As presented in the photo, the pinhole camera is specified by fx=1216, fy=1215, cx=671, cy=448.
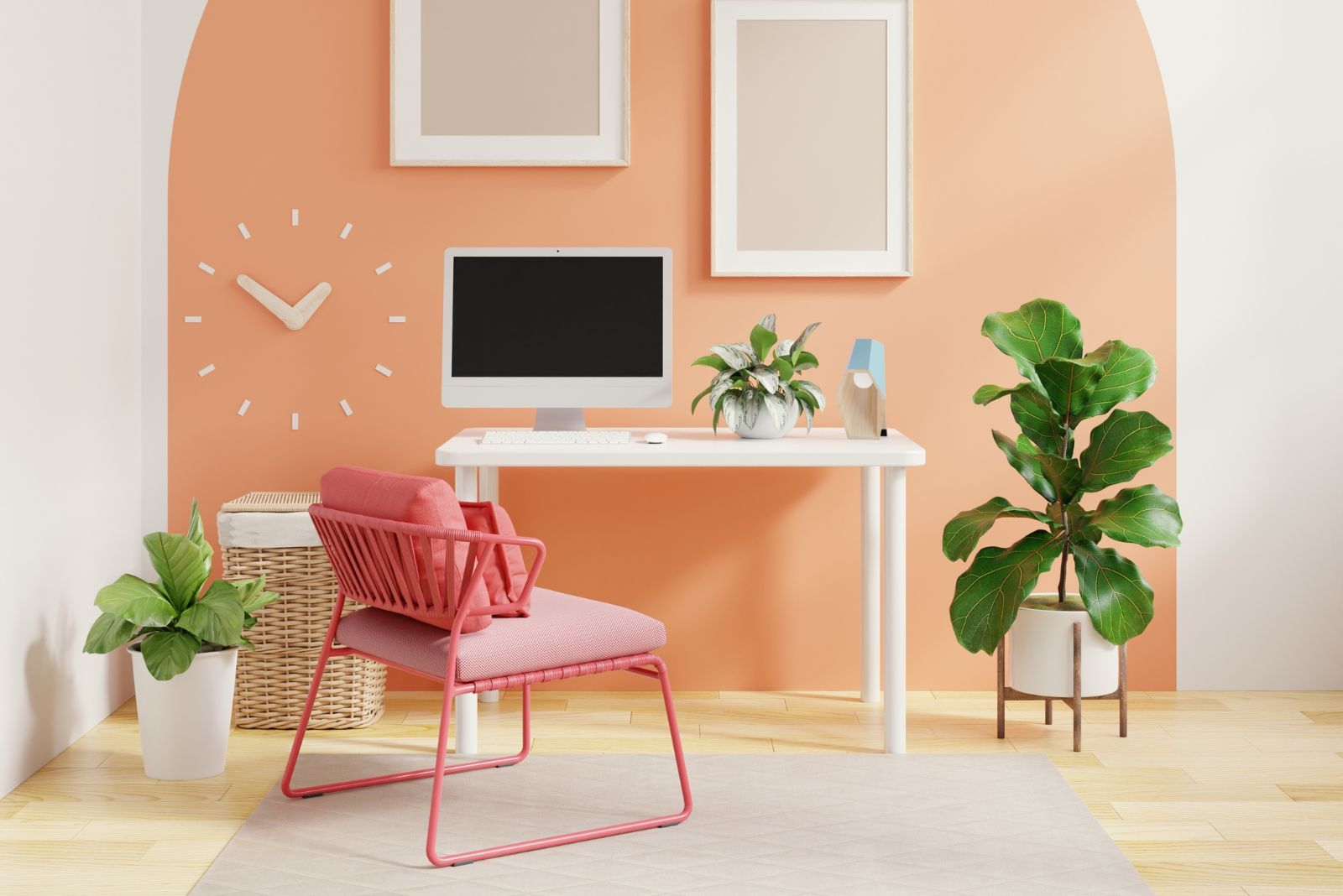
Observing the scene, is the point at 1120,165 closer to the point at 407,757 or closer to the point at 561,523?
the point at 561,523

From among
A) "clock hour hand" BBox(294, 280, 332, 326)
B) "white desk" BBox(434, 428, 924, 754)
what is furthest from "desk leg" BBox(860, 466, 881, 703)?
"clock hour hand" BBox(294, 280, 332, 326)

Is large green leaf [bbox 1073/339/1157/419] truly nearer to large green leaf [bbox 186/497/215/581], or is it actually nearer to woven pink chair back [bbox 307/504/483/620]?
woven pink chair back [bbox 307/504/483/620]

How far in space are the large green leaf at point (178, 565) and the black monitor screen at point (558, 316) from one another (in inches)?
31.5

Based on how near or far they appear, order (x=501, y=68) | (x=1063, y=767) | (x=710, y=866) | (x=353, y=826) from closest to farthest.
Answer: (x=710, y=866) < (x=353, y=826) < (x=1063, y=767) < (x=501, y=68)

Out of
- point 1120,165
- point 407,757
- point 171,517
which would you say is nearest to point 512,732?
point 407,757

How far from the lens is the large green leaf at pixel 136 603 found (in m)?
2.57

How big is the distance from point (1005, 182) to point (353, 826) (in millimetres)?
2359

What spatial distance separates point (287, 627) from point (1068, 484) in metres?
1.93

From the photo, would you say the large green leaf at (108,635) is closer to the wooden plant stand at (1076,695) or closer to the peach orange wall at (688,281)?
the peach orange wall at (688,281)

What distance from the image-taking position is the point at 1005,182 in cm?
337

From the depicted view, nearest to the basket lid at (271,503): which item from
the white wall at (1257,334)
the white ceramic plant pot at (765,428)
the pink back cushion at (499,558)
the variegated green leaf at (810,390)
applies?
the pink back cushion at (499,558)

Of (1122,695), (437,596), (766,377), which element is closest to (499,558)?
(437,596)

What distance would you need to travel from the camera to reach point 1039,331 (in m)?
2.92

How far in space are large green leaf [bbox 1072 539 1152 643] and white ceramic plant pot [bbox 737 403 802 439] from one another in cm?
75
